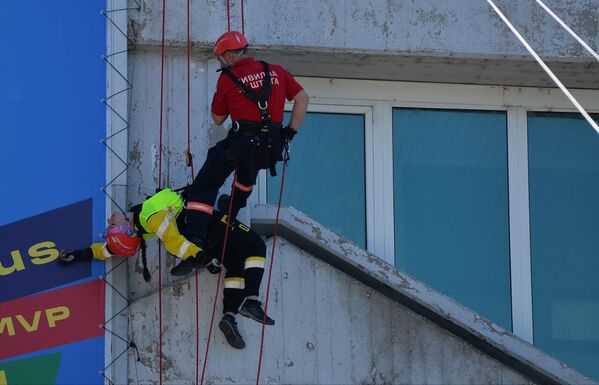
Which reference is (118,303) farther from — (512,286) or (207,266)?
(512,286)

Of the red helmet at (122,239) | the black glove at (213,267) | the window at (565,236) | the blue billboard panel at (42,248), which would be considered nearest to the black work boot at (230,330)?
the black glove at (213,267)

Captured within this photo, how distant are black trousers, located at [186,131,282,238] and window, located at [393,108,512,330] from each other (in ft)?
6.66

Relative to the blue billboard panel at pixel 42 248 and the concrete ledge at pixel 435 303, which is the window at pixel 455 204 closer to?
the concrete ledge at pixel 435 303

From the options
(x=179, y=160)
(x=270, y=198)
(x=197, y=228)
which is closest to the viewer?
(x=197, y=228)

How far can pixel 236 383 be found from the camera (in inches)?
423

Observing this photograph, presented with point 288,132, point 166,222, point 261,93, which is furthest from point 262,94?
point 166,222

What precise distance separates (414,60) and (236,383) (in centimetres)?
292

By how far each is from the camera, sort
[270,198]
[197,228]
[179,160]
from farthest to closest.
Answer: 1. [270,198]
2. [179,160]
3. [197,228]

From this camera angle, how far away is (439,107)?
12.6m

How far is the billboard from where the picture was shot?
10.7 m

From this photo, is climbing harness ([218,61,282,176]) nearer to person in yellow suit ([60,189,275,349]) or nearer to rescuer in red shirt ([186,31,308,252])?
rescuer in red shirt ([186,31,308,252])

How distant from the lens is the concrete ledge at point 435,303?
11.2 metres

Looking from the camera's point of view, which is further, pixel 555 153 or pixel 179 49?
pixel 555 153

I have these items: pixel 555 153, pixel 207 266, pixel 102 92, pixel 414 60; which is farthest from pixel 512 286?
pixel 102 92
